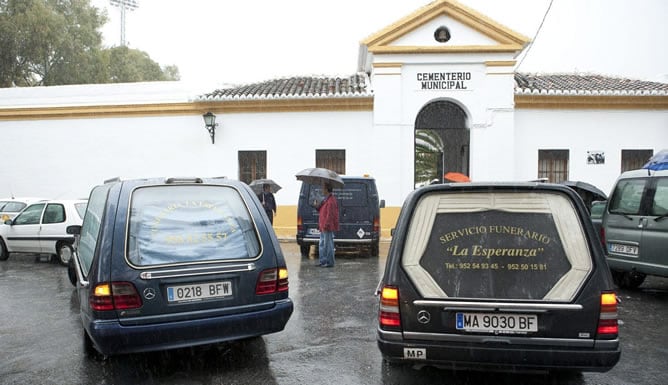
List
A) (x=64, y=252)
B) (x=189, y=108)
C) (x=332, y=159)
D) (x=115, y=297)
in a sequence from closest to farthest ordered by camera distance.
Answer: (x=115, y=297) → (x=64, y=252) → (x=332, y=159) → (x=189, y=108)

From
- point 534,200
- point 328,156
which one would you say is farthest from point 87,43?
point 534,200

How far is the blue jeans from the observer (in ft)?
30.5

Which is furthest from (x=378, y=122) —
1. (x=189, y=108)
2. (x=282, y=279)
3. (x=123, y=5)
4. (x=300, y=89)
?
(x=123, y=5)

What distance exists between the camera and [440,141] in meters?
18.2

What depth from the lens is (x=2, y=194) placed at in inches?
625

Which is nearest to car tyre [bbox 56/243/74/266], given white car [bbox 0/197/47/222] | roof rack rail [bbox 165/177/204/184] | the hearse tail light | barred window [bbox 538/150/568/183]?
white car [bbox 0/197/47/222]

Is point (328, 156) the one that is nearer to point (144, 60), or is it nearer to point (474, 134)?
point (474, 134)

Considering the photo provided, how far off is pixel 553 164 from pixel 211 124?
1022cm

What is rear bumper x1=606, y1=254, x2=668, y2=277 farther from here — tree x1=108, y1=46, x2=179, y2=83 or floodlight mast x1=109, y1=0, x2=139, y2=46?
floodlight mast x1=109, y1=0, x2=139, y2=46

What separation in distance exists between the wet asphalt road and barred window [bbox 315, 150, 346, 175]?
26.4ft

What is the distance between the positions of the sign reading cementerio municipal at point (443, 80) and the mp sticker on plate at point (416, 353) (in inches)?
469

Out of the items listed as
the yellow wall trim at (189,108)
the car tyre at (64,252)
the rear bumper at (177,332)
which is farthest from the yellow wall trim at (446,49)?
the rear bumper at (177,332)

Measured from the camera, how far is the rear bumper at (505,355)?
3043 mm

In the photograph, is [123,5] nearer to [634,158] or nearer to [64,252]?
[64,252]
